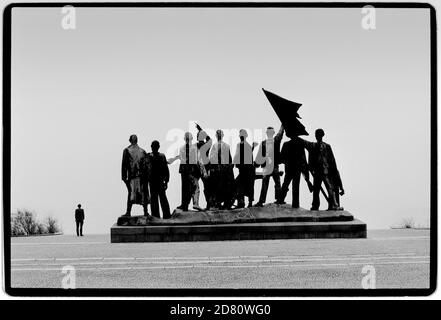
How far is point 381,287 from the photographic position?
1008 cm

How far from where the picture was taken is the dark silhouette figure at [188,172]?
1705cm

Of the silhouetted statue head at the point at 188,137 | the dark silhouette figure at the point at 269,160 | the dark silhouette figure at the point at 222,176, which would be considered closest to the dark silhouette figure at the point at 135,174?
the silhouetted statue head at the point at 188,137

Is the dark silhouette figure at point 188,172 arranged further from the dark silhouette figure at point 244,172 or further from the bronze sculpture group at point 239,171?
the dark silhouette figure at point 244,172

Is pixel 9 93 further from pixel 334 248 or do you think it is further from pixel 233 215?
pixel 233 215

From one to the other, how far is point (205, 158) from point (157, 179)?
1120 millimetres

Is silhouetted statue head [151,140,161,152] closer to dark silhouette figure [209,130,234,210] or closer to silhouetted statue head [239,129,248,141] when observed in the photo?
dark silhouette figure [209,130,234,210]

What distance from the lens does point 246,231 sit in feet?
54.5

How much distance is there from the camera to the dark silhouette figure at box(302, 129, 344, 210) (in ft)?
56.4

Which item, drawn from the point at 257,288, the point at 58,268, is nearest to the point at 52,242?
the point at 58,268

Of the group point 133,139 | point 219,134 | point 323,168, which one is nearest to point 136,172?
point 133,139

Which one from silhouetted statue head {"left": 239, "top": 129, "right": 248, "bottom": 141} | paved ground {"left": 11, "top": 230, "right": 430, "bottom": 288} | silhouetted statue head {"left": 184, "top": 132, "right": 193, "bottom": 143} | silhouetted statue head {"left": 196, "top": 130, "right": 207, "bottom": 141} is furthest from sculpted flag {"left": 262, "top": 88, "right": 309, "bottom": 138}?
paved ground {"left": 11, "top": 230, "right": 430, "bottom": 288}

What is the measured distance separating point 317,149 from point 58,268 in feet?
23.2

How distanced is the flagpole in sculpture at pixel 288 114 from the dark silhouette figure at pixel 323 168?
16 centimetres

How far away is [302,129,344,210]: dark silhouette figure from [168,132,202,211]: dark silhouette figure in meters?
2.39
